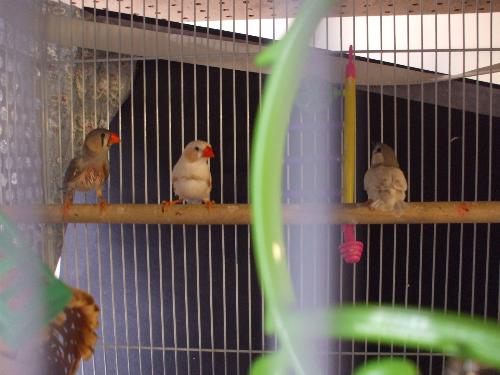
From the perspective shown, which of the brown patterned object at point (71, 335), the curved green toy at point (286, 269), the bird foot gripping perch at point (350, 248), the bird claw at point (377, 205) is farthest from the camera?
the bird claw at point (377, 205)

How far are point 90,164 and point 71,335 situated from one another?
72cm

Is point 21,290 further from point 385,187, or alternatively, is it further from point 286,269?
point 385,187

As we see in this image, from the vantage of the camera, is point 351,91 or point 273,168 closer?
point 273,168

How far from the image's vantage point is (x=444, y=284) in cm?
129

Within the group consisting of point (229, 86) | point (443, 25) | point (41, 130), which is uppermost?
point (443, 25)

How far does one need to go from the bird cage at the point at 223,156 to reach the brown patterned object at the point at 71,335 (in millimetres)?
74

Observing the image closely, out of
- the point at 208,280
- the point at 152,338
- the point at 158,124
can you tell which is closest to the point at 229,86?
the point at 158,124

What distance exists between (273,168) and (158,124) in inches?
44.4

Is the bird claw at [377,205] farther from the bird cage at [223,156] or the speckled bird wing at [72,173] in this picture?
the speckled bird wing at [72,173]

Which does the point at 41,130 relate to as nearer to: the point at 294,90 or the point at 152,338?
the point at 294,90

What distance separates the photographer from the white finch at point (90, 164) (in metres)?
1.09

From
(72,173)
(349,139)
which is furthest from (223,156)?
(349,139)

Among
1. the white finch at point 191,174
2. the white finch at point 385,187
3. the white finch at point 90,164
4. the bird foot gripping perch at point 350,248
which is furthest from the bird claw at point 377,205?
the white finch at point 90,164

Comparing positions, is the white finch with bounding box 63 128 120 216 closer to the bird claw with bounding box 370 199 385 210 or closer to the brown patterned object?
the bird claw with bounding box 370 199 385 210
